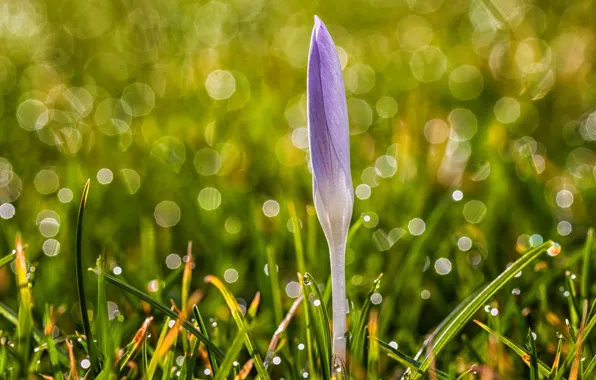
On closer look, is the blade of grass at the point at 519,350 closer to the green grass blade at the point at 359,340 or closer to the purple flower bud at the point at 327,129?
the green grass blade at the point at 359,340

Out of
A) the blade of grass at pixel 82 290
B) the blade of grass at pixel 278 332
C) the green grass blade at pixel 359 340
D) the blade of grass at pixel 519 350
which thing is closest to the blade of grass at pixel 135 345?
the blade of grass at pixel 82 290

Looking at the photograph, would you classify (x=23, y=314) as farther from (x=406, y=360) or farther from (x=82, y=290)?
(x=406, y=360)

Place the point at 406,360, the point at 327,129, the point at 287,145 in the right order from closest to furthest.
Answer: the point at 327,129, the point at 406,360, the point at 287,145

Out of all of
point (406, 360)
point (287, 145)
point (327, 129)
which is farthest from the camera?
point (287, 145)

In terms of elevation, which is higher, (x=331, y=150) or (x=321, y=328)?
(x=331, y=150)

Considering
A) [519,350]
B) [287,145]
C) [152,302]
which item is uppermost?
[152,302]

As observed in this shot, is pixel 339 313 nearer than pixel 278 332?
Yes

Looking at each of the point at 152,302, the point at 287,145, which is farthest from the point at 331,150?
the point at 287,145
